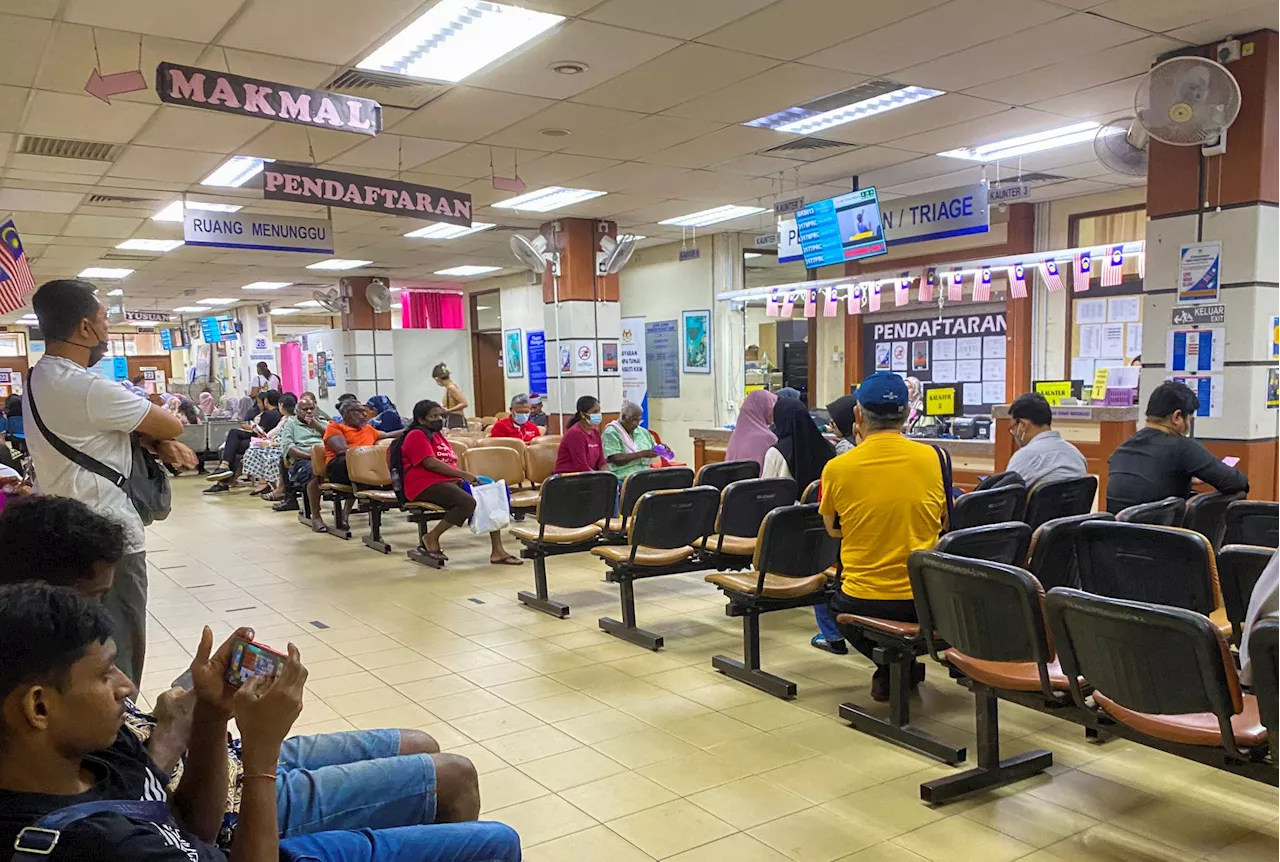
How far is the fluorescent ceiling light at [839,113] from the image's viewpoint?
6035mm

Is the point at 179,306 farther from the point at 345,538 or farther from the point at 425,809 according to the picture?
the point at 425,809

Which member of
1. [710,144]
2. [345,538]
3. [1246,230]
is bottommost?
[345,538]

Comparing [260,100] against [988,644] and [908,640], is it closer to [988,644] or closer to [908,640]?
[908,640]

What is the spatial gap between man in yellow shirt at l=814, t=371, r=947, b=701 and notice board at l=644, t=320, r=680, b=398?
922cm

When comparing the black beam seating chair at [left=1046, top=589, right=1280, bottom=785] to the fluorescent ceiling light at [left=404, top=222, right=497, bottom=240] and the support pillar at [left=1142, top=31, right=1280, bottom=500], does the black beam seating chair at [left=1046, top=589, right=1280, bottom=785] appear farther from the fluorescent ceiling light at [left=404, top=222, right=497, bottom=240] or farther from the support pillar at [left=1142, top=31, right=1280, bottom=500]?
the fluorescent ceiling light at [left=404, top=222, right=497, bottom=240]

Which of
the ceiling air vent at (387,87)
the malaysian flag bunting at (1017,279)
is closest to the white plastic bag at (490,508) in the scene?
the ceiling air vent at (387,87)

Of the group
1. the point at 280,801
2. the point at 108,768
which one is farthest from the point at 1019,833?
the point at 108,768

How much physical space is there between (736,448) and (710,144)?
2581mm

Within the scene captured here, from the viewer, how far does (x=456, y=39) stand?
4.87 metres

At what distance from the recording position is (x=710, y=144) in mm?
7152

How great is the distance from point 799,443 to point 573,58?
103 inches

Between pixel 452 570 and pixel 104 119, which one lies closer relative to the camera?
pixel 104 119

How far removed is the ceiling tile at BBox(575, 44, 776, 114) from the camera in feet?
16.9

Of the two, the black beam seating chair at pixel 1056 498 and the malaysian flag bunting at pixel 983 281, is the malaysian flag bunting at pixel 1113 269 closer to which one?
the malaysian flag bunting at pixel 983 281
